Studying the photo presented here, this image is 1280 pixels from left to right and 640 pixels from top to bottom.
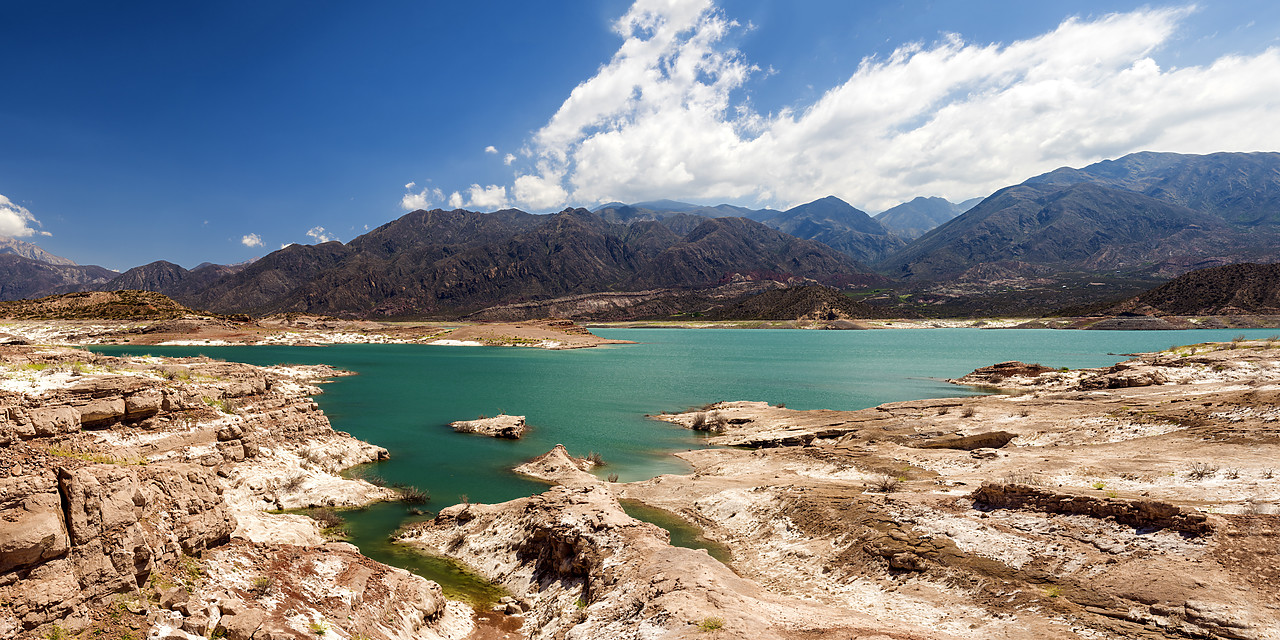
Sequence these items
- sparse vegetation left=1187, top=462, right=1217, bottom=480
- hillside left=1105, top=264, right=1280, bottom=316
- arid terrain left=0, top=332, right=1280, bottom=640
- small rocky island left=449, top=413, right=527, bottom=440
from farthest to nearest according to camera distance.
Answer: hillside left=1105, top=264, right=1280, bottom=316 < small rocky island left=449, top=413, right=527, bottom=440 < sparse vegetation left=1187, top=462, right=1217, bottom=480 < arid terrain left=0, top=332, right=1280, bottom=640

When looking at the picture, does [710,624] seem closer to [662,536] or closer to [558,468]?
[662,536]

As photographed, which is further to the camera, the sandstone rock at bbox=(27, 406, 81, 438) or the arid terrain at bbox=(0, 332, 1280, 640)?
the sandstone rock at bbox=(27, 406, 81, 438)

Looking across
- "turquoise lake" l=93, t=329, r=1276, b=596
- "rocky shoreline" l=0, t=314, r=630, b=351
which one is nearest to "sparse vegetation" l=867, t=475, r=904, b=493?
"turquoise lake" l=93, t=329, r=1276, b=596

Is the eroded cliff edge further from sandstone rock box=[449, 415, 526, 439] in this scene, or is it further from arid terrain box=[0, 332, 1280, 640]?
sandstone rock box=[449, 415, 526, 439]

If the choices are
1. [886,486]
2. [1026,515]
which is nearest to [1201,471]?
[1026,515]

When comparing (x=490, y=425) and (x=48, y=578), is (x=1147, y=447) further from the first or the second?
(x=490, y=425)

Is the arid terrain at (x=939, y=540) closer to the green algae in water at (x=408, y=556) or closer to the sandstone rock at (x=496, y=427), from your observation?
the green algae in water at (x=408, y=556)
